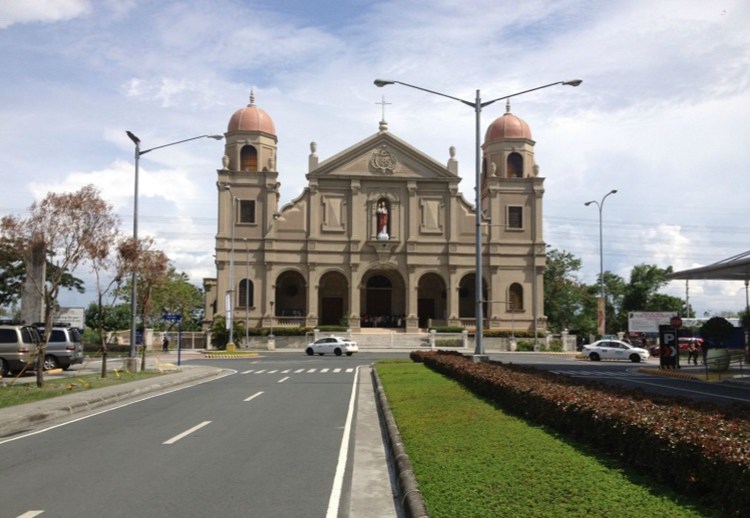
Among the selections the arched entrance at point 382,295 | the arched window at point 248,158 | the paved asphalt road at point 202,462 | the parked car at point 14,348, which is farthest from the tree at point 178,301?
the paved asphalt road at point 202,462

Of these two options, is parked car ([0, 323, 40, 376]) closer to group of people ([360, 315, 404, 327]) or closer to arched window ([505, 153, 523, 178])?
group of people ([360, 315, 404, 327])

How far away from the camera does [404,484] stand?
308 inches

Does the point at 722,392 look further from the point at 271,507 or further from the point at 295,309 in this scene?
the point at 295,309

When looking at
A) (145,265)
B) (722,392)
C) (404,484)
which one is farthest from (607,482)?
(145,265)

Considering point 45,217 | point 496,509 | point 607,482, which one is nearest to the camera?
point 496,509

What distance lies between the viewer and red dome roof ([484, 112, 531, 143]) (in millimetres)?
64125

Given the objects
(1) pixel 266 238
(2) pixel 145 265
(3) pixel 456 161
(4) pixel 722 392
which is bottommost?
(4) pixel 722 392

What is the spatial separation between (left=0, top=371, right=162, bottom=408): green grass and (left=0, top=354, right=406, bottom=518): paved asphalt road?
2297 mm

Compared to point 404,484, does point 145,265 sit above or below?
above

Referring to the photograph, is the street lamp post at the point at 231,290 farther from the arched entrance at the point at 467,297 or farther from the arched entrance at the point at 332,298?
the arched entrance at the point at 467,297

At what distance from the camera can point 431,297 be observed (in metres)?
65.2

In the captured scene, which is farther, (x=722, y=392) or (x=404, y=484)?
(x=722, y=392)

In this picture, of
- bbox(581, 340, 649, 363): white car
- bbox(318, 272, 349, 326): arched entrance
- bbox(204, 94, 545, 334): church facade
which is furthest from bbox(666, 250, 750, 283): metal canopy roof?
bbox(318, 272, 349, 326): arched entrance

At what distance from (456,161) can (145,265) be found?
41943mm
